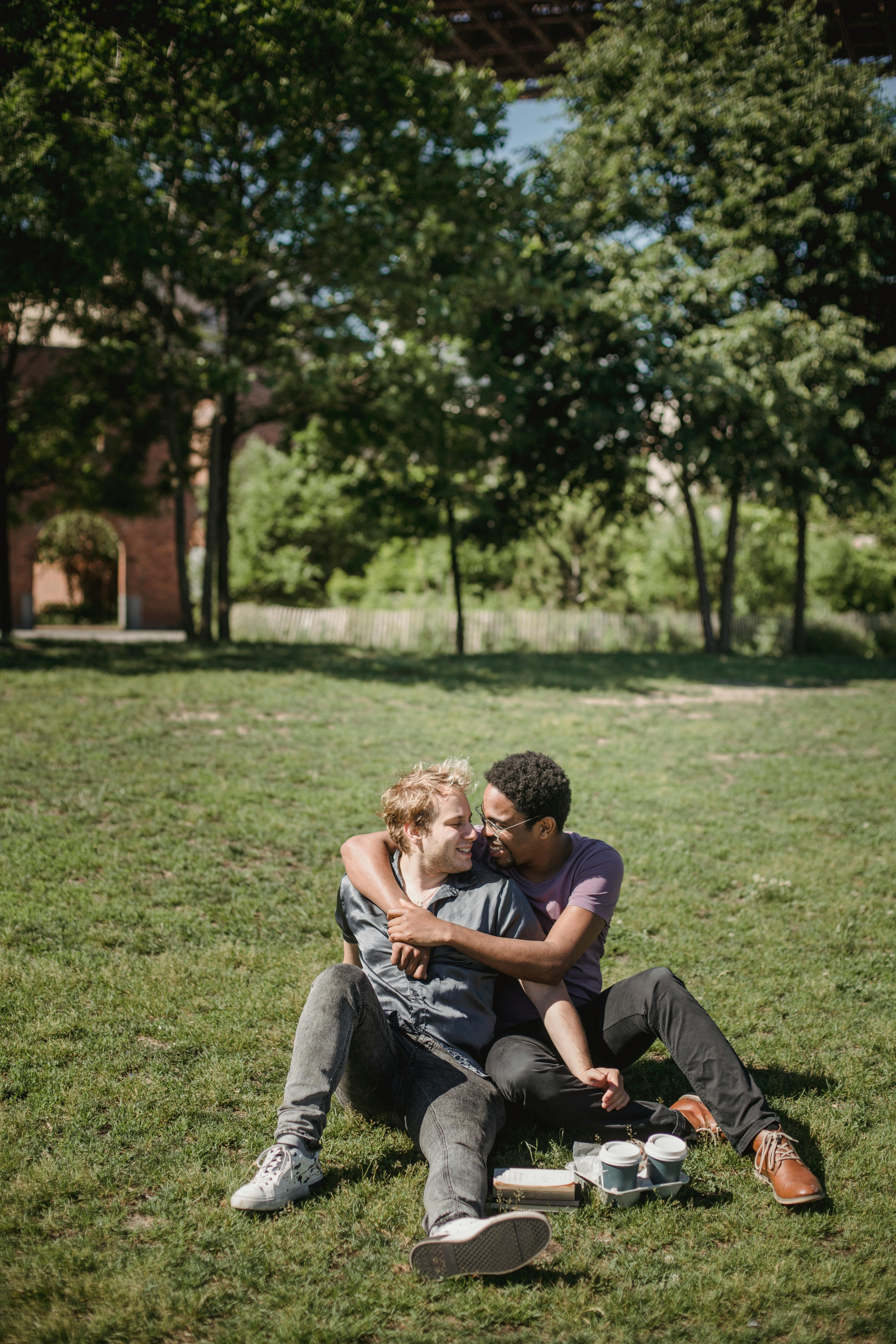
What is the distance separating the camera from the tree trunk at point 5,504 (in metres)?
17.3

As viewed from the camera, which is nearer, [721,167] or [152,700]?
[152,700]

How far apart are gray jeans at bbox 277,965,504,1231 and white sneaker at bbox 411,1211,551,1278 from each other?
0.34 feet

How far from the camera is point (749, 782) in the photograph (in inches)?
352

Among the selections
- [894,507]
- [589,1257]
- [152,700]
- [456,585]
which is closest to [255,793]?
[152,700]

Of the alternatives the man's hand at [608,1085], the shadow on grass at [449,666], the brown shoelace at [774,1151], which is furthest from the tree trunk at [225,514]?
the brown shoelace at [774,1151]

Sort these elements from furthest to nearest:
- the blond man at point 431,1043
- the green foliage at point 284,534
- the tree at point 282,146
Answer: the green foliage at point 284,534 < the tree at point 282,146 < the blond man at point 431,1043

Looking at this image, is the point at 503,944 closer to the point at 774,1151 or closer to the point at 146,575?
the point at 774,1151

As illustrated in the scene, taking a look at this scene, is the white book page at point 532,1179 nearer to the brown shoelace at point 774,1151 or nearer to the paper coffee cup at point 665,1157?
the paper coffee cup at point 665,1157

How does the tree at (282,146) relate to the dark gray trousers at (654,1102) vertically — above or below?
above

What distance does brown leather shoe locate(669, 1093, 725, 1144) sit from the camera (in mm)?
3363

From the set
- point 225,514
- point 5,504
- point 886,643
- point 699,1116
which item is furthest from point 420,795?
point 886,643

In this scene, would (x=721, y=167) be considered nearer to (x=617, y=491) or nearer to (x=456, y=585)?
(x=617, y=491)

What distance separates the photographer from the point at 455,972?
10.8 feet

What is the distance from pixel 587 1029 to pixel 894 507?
26511mm
